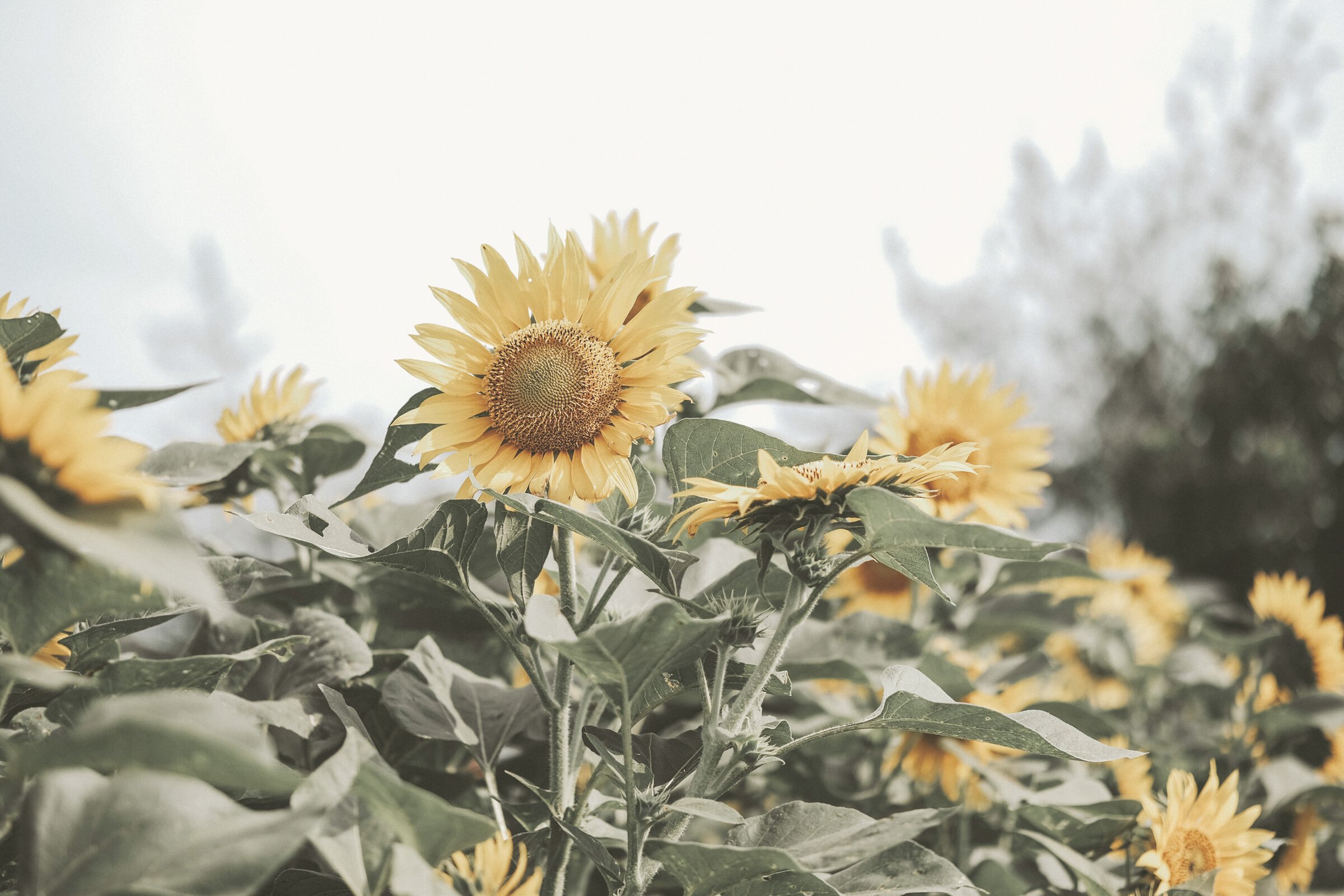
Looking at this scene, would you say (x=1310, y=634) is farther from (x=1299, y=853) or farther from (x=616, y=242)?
(x=616, y=242)

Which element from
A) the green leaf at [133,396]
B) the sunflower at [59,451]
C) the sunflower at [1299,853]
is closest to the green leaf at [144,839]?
the sunflower at [59,451]

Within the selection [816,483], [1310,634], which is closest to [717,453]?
[816,483]

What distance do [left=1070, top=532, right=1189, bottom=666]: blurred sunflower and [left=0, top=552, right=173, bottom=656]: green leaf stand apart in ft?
5.87

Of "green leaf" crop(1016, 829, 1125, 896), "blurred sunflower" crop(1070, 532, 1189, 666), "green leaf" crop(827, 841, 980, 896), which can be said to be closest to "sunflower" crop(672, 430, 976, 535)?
"green leaf" crop(827, 841, 980, 896)

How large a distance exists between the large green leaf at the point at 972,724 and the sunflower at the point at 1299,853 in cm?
86

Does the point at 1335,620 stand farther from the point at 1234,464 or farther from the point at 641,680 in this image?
the point at 1234,464

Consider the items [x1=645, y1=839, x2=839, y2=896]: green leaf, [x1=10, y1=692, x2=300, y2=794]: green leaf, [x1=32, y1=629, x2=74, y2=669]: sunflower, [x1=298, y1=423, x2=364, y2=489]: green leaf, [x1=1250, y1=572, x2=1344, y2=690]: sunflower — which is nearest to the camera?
[x1=10, y1=692, x2=300, y2=794]: green leaf

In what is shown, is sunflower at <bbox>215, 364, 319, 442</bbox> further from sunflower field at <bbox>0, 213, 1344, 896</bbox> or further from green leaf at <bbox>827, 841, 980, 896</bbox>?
green leaf at <bbox>827, 841, 980, 896</bbox>

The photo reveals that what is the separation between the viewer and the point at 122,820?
37 cm

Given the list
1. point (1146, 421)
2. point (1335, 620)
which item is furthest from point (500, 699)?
point (1146, 421)

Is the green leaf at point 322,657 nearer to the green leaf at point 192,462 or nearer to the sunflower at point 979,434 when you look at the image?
the green leaf at point 192,462

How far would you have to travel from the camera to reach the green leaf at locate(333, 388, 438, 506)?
64 centimetres

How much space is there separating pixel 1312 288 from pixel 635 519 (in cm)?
673

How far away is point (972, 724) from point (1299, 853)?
953mm
